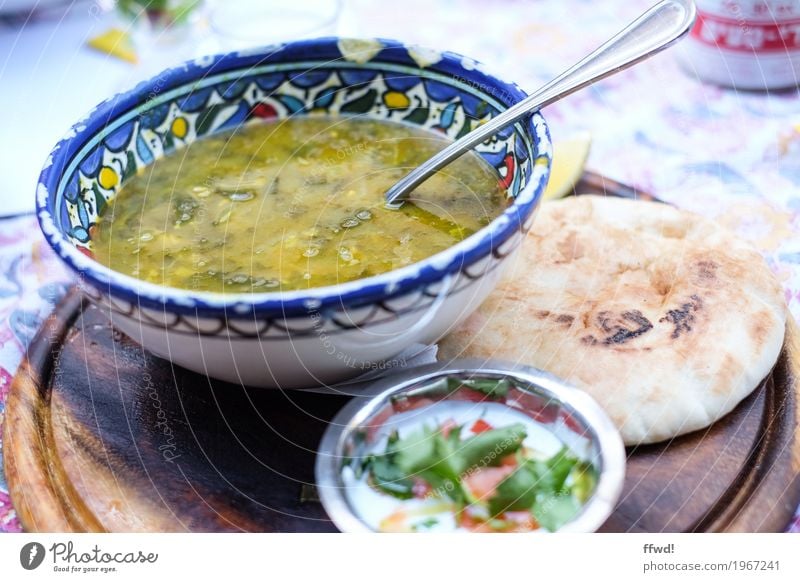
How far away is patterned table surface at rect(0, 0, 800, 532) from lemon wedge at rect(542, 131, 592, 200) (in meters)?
0.06

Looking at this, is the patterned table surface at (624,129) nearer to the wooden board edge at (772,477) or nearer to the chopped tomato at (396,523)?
the wooden board edge at (772,477)

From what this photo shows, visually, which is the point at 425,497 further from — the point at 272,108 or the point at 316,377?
the point at 272,108

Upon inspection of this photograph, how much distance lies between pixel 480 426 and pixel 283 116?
45cm

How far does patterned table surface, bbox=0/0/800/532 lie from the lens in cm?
100

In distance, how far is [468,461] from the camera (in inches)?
28.5

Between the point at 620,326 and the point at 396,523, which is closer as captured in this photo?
the point at 396,523

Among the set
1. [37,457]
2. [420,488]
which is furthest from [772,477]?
[37,457]

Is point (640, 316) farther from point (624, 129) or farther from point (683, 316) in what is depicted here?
point (624, 129)

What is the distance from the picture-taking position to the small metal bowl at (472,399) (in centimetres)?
69

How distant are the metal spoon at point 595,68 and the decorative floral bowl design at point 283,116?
0.02 m

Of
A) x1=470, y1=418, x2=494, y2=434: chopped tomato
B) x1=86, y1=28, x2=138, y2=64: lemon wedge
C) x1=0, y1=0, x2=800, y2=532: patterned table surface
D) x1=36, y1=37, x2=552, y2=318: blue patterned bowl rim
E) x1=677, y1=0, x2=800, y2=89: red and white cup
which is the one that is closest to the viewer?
x1=36, y1=37, x2=552, y2=318: blue patterned bowl rim

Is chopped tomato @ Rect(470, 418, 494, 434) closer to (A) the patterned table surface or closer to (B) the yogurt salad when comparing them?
(B) the yogurt salad
